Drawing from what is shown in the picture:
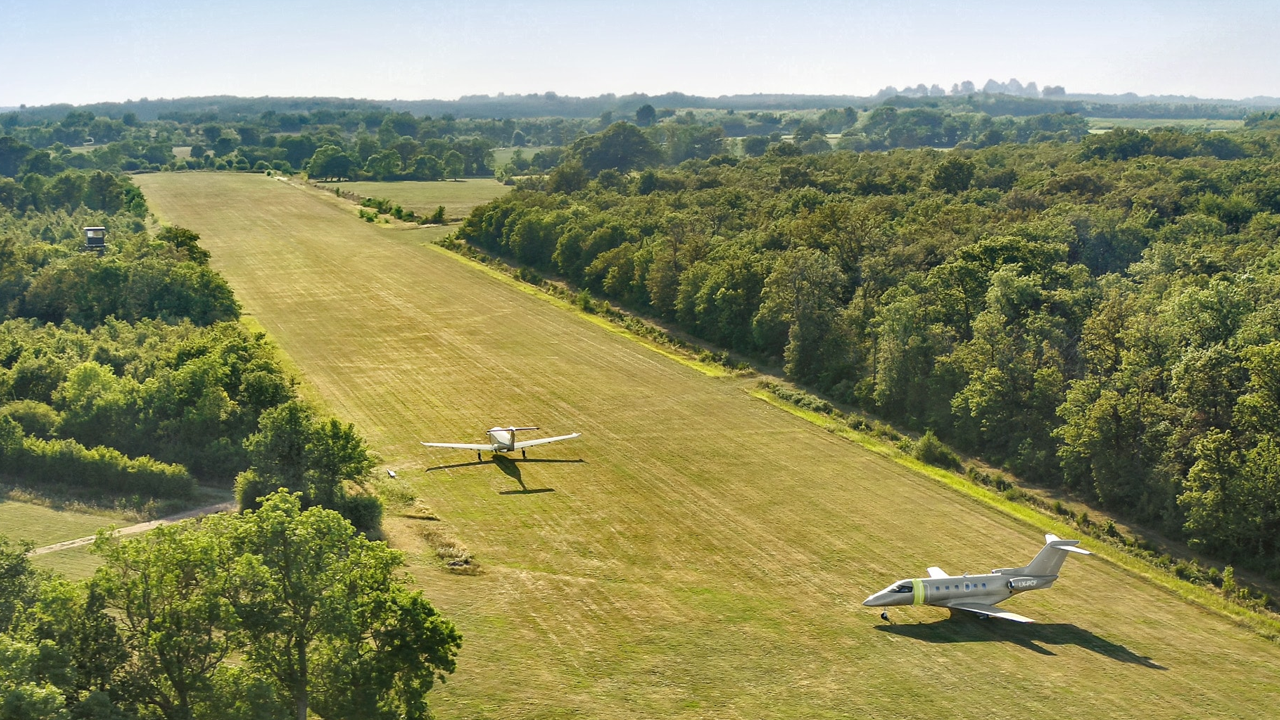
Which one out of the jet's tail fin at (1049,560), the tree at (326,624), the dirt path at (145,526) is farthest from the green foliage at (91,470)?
the jet's tail fin at (1049,560)

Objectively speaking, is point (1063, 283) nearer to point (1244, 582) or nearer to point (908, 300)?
point (908, 300)

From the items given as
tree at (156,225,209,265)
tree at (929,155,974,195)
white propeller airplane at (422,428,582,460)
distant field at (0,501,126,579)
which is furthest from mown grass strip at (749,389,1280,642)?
tree at (156,225,209,265)

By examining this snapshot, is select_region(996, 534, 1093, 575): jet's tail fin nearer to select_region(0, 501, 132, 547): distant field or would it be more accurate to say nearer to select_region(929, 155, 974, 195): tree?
select_region(0, 501, 132, 547): distant field

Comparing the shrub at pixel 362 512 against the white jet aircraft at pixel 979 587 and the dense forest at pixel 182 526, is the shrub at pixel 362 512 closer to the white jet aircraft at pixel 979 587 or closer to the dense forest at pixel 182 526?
the dense forest at pixel 182 526

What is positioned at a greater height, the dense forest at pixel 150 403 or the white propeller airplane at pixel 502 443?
the dense forest at pixel 150 403

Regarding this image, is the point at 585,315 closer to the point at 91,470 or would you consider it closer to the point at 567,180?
the point at 91,470

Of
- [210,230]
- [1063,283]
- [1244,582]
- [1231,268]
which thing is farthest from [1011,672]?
[210,230]
